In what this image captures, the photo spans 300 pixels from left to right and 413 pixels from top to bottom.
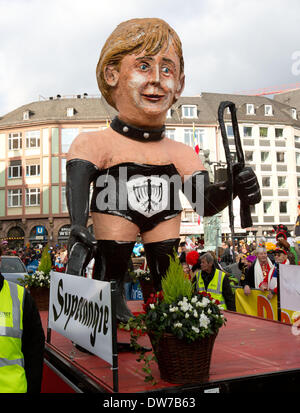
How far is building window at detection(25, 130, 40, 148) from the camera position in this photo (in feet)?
106

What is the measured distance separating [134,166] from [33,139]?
100 ft

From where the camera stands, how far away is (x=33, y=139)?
3244 cm

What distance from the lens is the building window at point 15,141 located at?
32.8 m

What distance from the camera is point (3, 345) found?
Result: 1.99 meters

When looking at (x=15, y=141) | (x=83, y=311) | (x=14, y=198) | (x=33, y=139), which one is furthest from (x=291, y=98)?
(x=83, y=311)

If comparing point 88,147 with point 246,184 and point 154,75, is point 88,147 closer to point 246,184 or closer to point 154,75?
point 154,75

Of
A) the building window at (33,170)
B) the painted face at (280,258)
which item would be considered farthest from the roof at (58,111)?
the painted face at (280,258)

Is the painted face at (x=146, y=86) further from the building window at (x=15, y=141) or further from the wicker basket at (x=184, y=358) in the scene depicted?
the building window at (x=15, y=141)

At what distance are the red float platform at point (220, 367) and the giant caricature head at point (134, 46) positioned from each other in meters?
2.15

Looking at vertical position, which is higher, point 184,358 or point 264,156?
point 264,156

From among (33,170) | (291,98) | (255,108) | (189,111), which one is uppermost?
(291,98)

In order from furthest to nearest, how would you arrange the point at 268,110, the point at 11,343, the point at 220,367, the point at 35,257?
the point at 268,110
the point at 35,257
the point at 220,367
the point at 11,343

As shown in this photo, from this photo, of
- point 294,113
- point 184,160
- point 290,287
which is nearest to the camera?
point 184,160

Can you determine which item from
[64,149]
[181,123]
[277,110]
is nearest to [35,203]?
[64,149]
